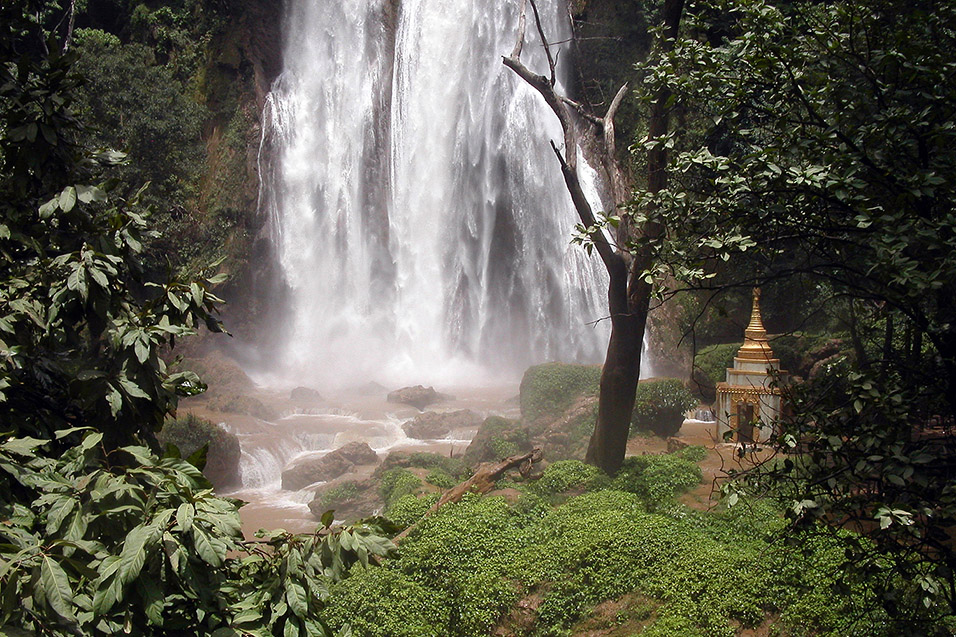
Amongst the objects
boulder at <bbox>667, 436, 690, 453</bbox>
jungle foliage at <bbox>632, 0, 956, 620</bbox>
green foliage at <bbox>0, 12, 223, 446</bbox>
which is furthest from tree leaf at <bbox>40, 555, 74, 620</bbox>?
boulder at <bbox>667, 436, 690, 453</bbox>

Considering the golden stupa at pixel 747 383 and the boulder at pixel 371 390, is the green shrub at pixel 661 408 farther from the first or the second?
the boulder at pixel 371 390

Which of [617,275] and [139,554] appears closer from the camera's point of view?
[139,554]

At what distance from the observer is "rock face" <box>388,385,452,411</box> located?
63.7 feet

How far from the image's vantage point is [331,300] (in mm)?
26234

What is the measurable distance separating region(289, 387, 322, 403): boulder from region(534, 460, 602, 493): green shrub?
11.6 meters

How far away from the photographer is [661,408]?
13805 millimetres

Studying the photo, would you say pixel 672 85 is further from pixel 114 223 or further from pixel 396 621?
pixel 396 621

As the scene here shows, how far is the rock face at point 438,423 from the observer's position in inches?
659

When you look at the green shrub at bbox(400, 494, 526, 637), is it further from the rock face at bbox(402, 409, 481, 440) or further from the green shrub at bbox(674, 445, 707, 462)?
the rock face at bbox(402, 409, 481, 440)

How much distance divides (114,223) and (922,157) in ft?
12.3

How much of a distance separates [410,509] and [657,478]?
9.35ft

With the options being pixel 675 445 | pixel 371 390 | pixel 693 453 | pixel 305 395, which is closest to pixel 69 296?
pixel 693 453

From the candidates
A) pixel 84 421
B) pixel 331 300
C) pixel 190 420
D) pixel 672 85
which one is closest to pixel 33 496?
pixel 84 421

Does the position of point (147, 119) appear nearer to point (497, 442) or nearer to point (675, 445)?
point (497, 442)
